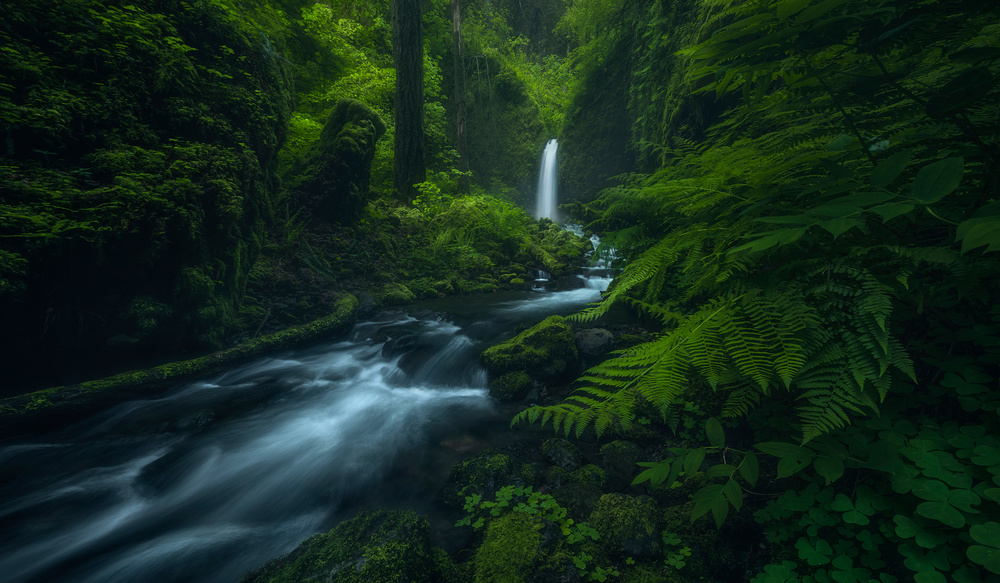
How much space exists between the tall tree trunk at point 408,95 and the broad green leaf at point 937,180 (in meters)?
10.8

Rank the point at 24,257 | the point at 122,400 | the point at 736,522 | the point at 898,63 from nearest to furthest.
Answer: the point at 898,63
the point at 736,522
the point at 24,257
the point at 122,400

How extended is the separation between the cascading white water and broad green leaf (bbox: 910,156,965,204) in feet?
60.2

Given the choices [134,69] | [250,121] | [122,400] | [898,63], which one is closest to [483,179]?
[250,121]

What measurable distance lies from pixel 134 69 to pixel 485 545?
22.5 ft

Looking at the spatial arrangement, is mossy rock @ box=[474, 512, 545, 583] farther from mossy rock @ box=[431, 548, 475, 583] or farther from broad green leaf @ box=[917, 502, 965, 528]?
broad green leaf @ box=[917, 502, 965, 528]

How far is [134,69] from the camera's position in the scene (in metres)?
4.54

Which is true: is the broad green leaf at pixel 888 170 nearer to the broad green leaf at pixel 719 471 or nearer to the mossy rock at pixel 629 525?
the broad green leaf at pixel 719 471

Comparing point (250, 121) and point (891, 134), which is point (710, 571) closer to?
point (891, 134)

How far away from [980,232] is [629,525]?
2145mm

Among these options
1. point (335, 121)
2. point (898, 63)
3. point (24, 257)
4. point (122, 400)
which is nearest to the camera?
point (898, 63)

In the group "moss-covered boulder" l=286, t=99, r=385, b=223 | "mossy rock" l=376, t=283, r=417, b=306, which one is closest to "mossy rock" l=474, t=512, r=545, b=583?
"mossy rock" l=376, t=283, r=417, b=306

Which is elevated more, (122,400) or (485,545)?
(122,400)

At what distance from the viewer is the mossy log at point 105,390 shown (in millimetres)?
3627

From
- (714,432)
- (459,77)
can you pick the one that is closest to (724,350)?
(714,432)
